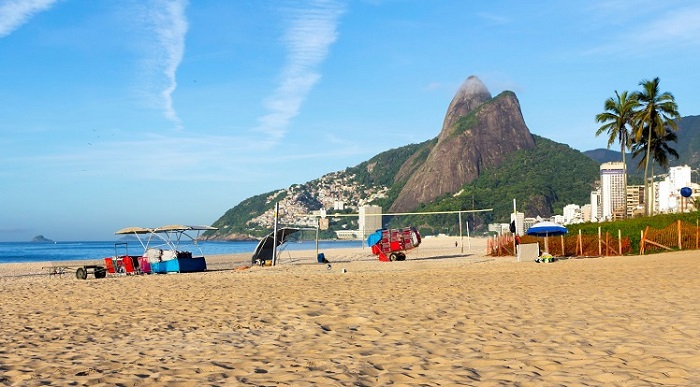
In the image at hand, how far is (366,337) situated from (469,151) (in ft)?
569

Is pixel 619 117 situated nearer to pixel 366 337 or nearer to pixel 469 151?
pixel 366 337

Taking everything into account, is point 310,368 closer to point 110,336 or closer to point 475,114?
point 110,336

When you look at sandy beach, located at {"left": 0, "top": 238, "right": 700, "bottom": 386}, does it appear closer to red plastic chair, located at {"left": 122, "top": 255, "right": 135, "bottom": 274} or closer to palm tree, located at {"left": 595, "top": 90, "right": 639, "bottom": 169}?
red plastic chair, located at {"left": 122, "top": 255, "right": 135, "bottom": 274}

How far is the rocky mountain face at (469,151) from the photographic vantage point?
6777 inches

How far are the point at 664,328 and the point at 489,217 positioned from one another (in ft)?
449

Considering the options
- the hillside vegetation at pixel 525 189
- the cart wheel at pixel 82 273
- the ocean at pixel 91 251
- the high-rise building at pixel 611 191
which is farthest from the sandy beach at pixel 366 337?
the high-rise building at pixel 611 191

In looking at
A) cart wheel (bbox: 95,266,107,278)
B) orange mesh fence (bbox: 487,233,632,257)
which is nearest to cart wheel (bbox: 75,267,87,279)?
cart wheel (bbox: 95,266,107,278)

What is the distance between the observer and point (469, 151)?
6964 inches

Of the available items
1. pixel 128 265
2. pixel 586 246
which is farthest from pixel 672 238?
pixel 128 265

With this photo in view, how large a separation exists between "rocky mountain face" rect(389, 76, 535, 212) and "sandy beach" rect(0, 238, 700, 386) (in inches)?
6225

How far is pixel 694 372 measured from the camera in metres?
5.06

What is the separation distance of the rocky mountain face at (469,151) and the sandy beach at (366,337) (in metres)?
158

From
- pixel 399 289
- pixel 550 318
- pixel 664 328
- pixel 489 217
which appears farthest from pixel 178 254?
pixel 489 217

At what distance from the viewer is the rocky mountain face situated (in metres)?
172
